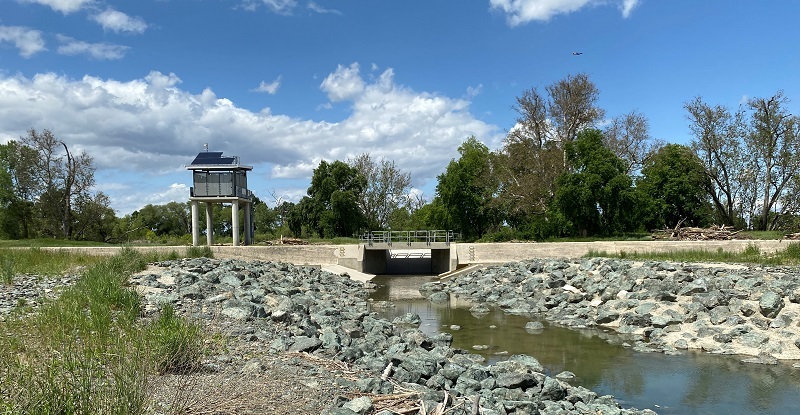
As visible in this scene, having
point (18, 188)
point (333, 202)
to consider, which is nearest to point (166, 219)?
point (18, 188)

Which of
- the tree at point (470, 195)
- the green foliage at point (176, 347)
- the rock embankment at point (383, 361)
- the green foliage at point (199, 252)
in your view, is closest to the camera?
the green foliage at point (176, 347)

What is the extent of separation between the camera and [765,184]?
141 ft

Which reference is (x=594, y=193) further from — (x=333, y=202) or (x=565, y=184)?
(x=333, y=202)

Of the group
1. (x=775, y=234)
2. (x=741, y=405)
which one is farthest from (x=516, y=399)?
(x=775, y=234)

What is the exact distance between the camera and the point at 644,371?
37.1 feet

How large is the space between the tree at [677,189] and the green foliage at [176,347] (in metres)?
44.2

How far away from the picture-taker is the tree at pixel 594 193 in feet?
125

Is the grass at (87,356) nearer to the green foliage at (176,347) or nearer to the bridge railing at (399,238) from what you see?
the green foliage at (176,347)

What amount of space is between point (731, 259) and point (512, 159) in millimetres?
20605

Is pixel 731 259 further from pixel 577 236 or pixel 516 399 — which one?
pixel 516 399

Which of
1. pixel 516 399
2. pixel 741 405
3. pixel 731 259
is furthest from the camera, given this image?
pixel 731 259

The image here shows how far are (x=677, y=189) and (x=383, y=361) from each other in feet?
145

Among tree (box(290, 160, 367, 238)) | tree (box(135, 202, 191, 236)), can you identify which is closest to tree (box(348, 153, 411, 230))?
tree (box(290, 160, 367, 238))

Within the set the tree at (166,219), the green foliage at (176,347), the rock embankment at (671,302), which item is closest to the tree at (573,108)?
the rock embankment at (671,302)
